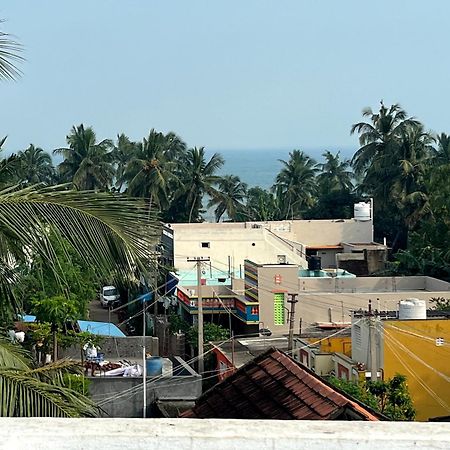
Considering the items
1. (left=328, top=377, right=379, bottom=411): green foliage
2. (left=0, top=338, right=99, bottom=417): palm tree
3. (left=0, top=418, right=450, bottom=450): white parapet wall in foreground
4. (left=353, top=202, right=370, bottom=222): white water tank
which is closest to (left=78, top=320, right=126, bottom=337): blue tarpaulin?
(left=328, top=377, right=379, bottom=411): green foliage

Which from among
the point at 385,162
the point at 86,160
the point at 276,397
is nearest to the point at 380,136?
the point at 385,162

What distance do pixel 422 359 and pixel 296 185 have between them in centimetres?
3876

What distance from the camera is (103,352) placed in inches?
771

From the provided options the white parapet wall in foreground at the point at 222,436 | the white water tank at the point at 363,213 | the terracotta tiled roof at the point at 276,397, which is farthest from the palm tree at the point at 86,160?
the white parapet wall in foreground at the point at 222,436

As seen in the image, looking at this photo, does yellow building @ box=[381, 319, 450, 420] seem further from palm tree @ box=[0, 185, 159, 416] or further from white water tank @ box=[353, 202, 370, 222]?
white water tank @ box=[353, 202, 370, 222]

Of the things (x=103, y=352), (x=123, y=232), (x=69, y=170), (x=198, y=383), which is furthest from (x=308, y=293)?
(x=69, y=170)

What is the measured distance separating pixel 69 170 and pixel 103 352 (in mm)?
35519

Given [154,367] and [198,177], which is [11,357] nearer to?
[154,367]

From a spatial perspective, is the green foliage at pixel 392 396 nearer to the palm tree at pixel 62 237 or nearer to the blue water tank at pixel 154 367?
the blue water tank at pixel 154 367

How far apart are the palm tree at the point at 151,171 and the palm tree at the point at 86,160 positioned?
334 cm

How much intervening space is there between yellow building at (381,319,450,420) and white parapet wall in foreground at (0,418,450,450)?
16100 mm

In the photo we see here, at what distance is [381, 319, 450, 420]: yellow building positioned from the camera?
19312 mm

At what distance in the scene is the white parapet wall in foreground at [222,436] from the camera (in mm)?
3225

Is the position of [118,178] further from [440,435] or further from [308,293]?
[440,435]
